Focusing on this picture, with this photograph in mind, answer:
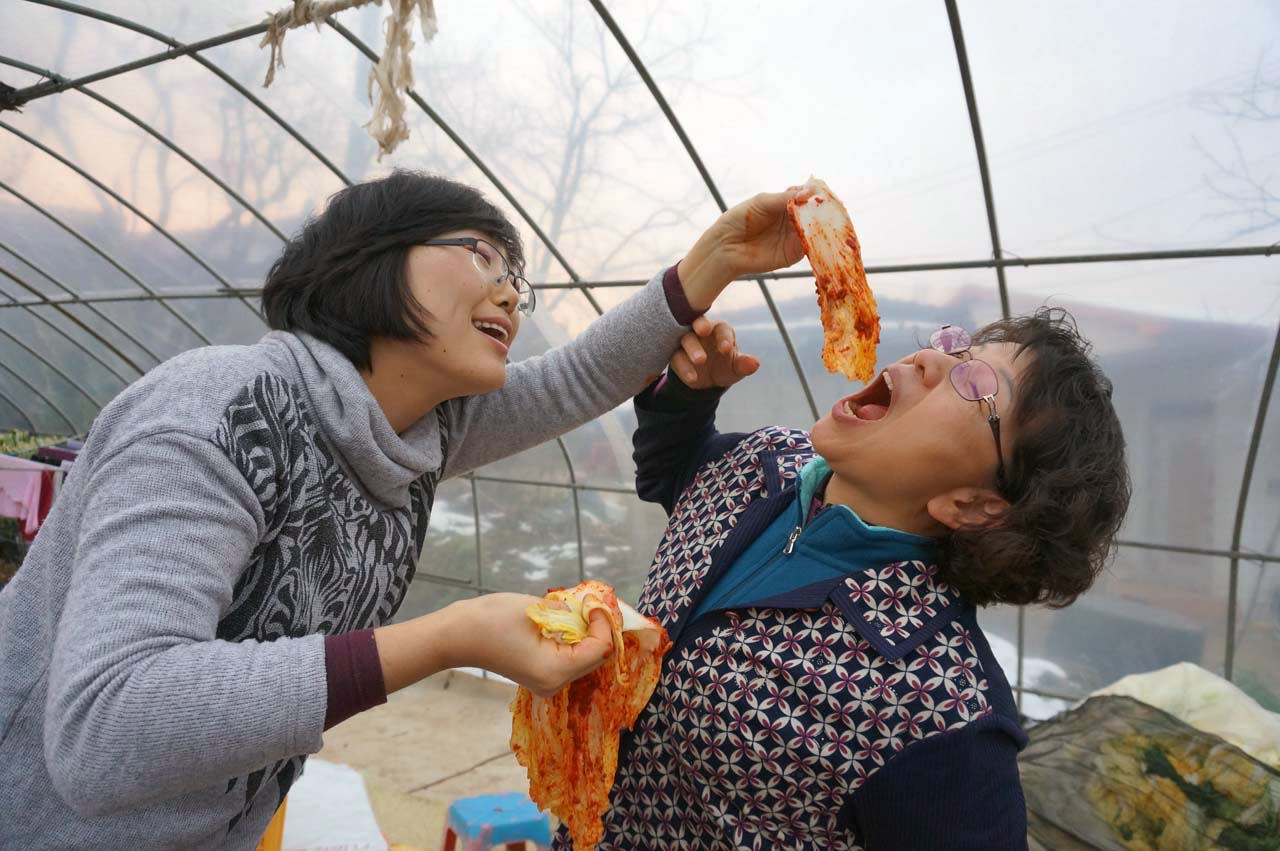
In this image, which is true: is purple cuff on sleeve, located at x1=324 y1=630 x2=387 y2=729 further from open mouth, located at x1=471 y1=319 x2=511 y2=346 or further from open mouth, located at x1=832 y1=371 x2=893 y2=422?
open mouth, located at x1=832 y1=371 x2=893 y2=422

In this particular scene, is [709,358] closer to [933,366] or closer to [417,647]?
[933,366]

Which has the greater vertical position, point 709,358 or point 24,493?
point 24,493

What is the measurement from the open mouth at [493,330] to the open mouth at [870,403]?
751 millimetres

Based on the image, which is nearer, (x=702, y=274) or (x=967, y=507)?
(x=967, y=507)

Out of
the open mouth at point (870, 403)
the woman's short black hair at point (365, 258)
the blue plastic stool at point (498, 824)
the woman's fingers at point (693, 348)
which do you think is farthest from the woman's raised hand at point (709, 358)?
the blue plastic stool at point (498, 824)

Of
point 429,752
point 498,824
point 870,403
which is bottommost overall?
point 429,752

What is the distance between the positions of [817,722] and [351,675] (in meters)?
0.84

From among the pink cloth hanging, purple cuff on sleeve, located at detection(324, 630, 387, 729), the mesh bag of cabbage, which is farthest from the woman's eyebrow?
the pink cloth hanging

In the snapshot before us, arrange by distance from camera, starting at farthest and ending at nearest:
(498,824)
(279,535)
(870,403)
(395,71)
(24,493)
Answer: (24,493) → (498,824) → (395,71) → (870,403) → (279,535)

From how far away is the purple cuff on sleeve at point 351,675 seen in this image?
4.15 feet

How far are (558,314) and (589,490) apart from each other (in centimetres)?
186

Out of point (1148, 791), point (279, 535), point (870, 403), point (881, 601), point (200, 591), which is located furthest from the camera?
point (1148, 791)

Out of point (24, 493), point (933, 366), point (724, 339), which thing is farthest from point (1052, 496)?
point (24, 493)

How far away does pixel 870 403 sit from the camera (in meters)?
2.04
